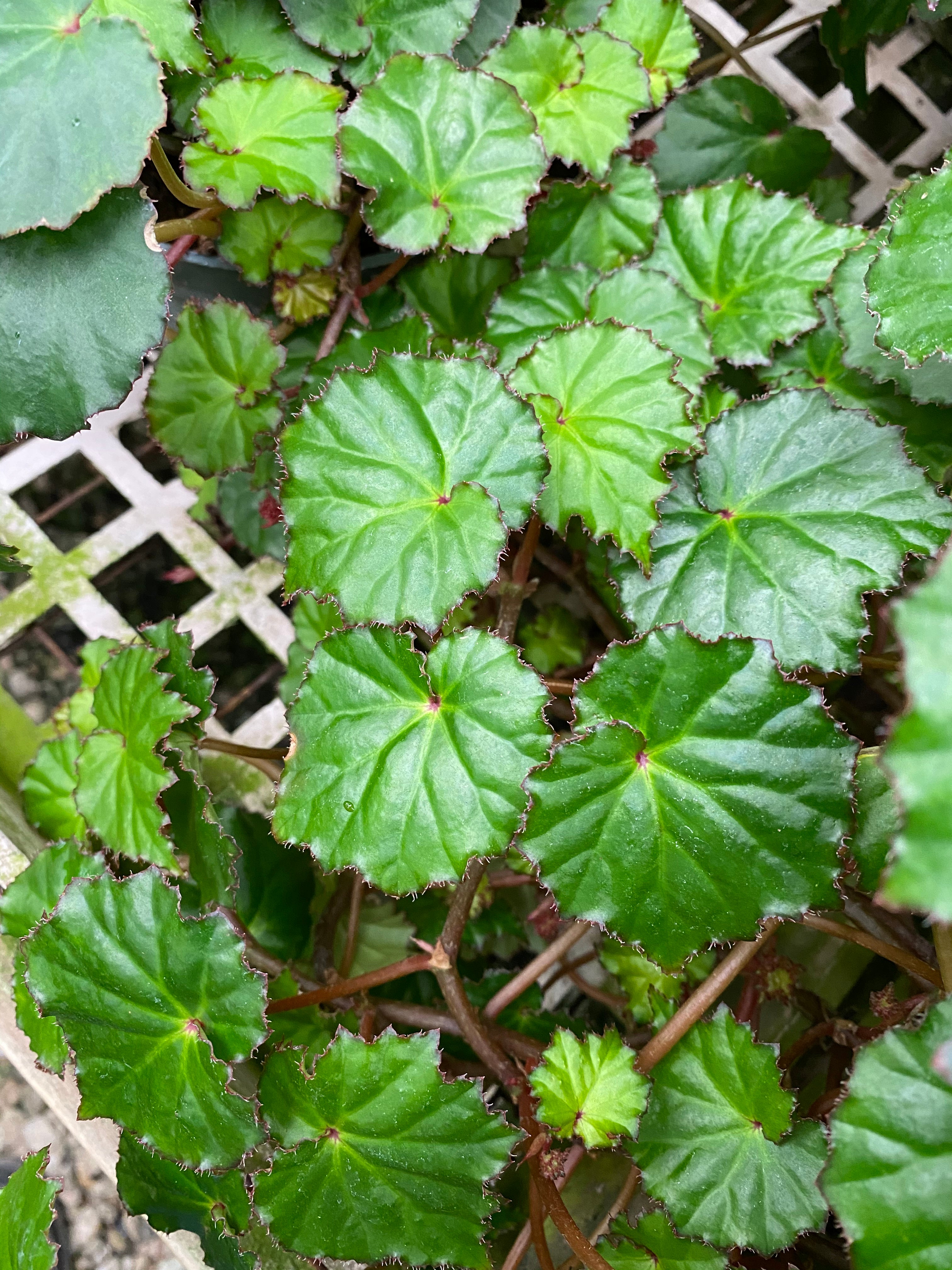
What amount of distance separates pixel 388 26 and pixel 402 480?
579mm

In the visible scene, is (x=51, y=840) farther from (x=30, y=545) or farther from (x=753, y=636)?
(x=753, y=636)

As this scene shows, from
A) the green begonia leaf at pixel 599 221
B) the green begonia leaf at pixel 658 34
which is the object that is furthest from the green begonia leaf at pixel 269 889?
the green begonia leaf at pixel 658 34

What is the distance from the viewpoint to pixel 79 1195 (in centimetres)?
142

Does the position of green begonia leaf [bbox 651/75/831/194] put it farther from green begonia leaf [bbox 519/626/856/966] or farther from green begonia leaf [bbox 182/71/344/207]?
green begonia leaf [bbox 519/626/856/966]

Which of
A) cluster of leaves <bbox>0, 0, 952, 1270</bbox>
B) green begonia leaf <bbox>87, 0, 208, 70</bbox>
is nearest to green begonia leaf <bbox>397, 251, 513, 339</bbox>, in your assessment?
cluster of leaves <bbox>0, 0, 952, 1270</bbox>

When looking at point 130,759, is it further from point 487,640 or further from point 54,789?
point 487,640

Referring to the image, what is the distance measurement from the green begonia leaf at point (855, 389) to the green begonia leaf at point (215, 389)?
1.94 ft

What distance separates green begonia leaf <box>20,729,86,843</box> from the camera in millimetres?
1122

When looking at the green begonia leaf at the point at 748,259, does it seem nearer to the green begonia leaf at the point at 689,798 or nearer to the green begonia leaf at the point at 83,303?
the green begonia leaf at the point at 689,798

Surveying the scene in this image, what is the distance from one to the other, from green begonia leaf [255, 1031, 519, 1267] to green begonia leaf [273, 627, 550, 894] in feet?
0.53

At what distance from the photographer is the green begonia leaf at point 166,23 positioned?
882 mm

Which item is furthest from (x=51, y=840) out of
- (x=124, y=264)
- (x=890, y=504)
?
(x=890, y=504)

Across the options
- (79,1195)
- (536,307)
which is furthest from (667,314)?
(79,1195)

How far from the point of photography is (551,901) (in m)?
1.08
